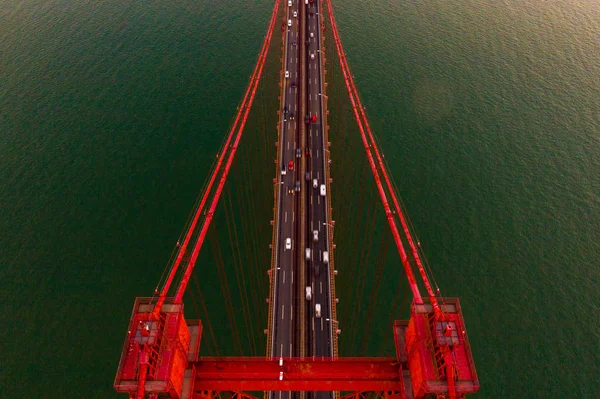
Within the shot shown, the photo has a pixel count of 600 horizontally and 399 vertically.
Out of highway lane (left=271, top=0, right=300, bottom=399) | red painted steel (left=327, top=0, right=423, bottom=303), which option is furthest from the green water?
red painted steel (left=327, top=0, right=423, bottom=303)

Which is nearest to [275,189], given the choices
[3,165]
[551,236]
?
[551,236]

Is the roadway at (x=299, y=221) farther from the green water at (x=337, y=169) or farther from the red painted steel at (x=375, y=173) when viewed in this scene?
the red painted steel at (x=375, y=173)

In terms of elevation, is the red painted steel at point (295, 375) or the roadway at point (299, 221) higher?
the roadway at point (299, 221)

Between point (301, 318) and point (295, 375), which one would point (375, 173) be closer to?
point (301, 318)

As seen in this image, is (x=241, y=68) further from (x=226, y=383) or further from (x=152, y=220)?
(x=226, y=383)

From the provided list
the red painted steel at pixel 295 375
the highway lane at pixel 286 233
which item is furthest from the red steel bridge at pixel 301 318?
the highway lane at pixel 286 233

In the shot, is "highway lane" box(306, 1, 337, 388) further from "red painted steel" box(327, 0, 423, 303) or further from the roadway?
"red painted steel" box(327, 0, 423, 303)

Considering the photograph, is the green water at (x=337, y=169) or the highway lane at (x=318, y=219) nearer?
the highway lane at (x=318, y=219)
